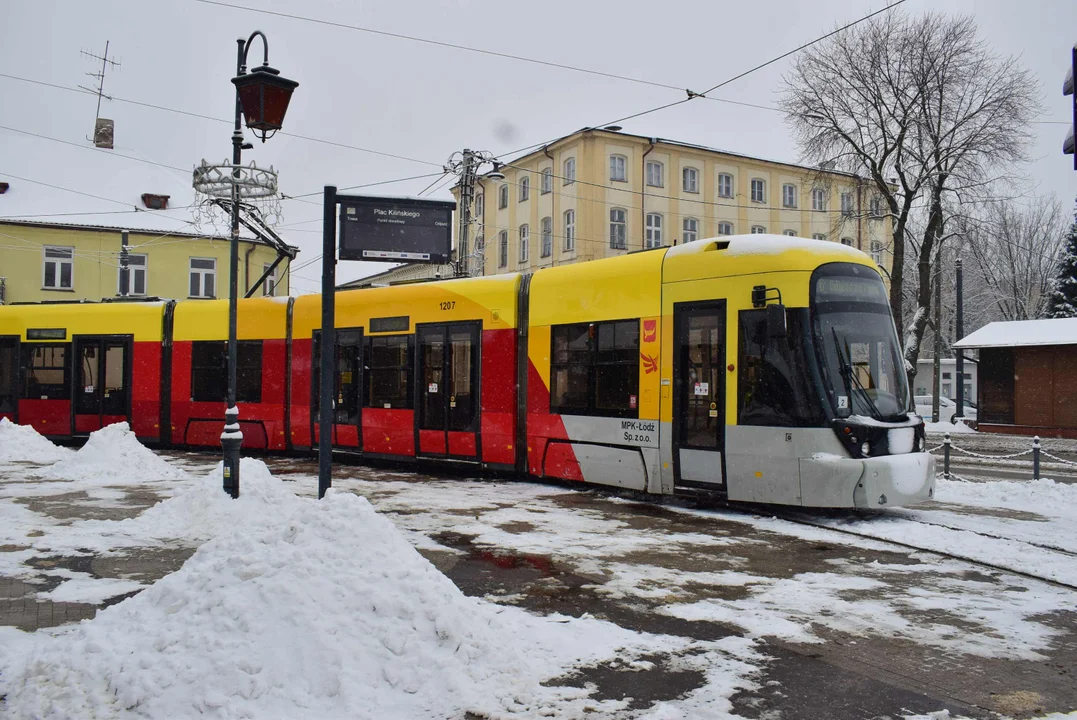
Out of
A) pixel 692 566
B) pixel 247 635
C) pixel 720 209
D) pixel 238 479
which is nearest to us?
pixel 247 635

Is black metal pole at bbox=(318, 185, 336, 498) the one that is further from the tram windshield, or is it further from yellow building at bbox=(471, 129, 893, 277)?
yellow building at bbox=(471, 129, 893, 277)

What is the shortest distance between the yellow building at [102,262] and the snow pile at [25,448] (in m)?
16.5

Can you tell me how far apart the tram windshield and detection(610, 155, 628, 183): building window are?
35589 millimetres

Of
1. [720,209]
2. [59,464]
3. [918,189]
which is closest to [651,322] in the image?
[59,464]

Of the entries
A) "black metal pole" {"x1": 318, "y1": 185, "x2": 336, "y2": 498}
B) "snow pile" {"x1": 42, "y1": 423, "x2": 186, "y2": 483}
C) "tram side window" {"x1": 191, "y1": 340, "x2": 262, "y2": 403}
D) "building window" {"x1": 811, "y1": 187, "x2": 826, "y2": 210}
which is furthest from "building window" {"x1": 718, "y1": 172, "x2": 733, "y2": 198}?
"black metal pole" {"x1": 318, "y1": 185, "x2": 336, "y2": 498}

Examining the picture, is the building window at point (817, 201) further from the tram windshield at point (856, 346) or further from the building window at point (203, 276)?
the tram windshield at point (856, 346)

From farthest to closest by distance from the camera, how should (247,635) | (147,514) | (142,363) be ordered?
(142,363), (147,514), (247,635)

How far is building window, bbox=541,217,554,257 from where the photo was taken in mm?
46531

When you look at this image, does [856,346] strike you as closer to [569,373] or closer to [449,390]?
[569,373]

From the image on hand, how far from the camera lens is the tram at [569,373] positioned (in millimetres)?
10359

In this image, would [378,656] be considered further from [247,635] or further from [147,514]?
[147,514]

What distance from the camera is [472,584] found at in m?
7.35

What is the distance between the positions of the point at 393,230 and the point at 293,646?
512 centimetres

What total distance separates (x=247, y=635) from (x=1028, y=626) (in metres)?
5.46
